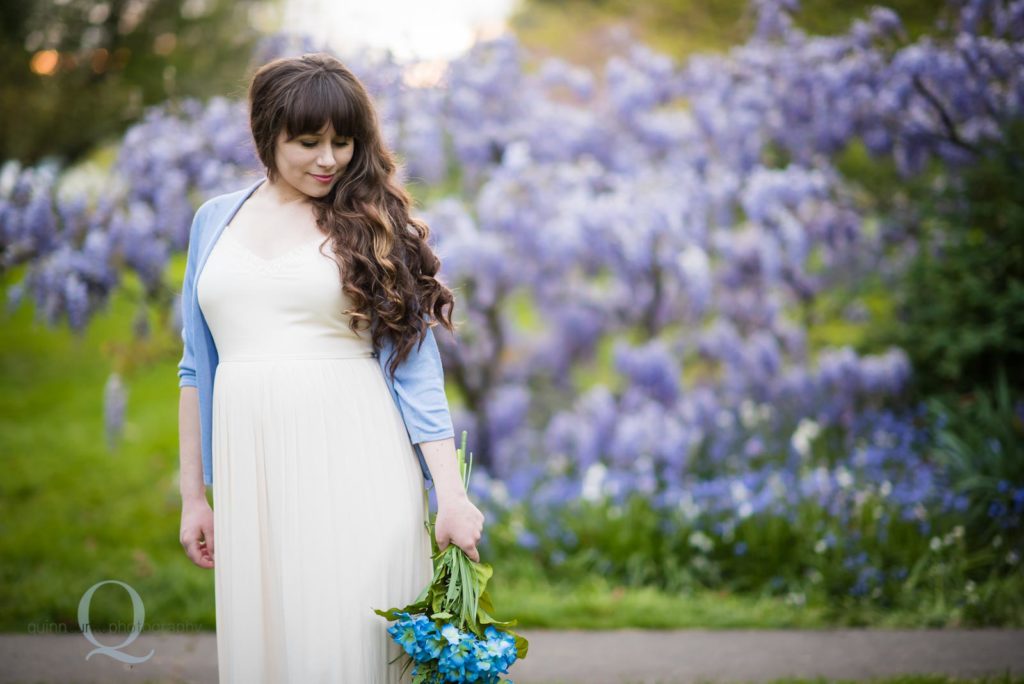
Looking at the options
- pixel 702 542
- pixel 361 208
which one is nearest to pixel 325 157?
pixel 361 208

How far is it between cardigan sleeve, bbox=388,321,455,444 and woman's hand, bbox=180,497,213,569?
1.79 feet

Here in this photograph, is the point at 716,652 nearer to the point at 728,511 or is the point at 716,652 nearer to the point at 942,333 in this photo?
the point at 728,511

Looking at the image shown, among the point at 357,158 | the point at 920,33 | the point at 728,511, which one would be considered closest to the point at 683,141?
the point at 920,33

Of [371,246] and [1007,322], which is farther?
[1007,322]

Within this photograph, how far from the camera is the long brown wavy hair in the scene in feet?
6.42

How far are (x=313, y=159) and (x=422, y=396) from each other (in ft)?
1.89

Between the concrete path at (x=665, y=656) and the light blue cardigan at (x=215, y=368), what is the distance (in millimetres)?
1501

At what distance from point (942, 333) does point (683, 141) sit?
1.85 meters

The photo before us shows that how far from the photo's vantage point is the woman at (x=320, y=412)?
1.96 m

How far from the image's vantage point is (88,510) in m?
5.68

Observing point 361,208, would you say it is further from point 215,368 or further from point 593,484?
point 593,484

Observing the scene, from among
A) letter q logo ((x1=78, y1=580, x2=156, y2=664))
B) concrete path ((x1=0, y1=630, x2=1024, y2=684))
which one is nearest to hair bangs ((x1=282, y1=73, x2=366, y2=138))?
letter q logo ((x1=78, y1=580, x2=156, y2=664))

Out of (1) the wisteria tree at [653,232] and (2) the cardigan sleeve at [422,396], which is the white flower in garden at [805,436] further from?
(2) the cardigan sleeve at [422,396]

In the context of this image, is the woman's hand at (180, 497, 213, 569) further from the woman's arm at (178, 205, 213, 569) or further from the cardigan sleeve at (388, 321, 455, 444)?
the cardigan sleeve at (388, 321, 455, 444)
